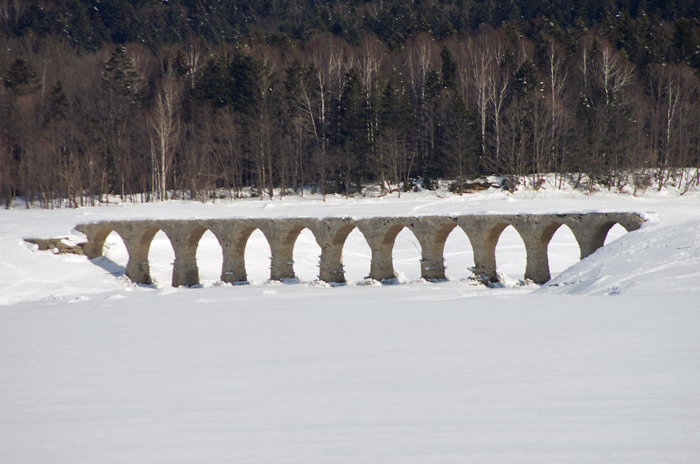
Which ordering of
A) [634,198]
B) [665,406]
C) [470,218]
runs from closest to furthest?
[665,406]
[470,218]
[634,198]

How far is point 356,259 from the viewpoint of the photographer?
25.1 m

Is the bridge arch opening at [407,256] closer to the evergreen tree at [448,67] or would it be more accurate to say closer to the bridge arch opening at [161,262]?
the bridge arch opening at [161,262]

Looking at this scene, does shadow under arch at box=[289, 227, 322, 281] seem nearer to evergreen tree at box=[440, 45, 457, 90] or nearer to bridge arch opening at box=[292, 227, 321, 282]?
bridge arch opening at box=[292, 227, 321, 282]

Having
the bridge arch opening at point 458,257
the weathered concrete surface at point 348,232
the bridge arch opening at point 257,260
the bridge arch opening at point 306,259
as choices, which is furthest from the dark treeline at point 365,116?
the weathered concrete surface at point 348,232

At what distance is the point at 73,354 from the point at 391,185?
28.8m

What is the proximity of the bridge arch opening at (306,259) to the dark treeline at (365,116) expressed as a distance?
8.61 metres

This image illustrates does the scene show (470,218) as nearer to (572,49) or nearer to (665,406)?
(665,406)

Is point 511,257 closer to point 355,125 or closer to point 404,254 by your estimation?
point 404,254

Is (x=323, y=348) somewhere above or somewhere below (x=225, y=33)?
below

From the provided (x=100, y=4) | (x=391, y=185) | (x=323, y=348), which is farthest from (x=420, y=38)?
(x=323, y=348)

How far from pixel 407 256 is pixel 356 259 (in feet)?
6.65

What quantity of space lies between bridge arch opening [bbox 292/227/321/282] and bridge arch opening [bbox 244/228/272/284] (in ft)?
3.67

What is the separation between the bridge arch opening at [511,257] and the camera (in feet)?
69.6

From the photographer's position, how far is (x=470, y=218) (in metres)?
18.0
